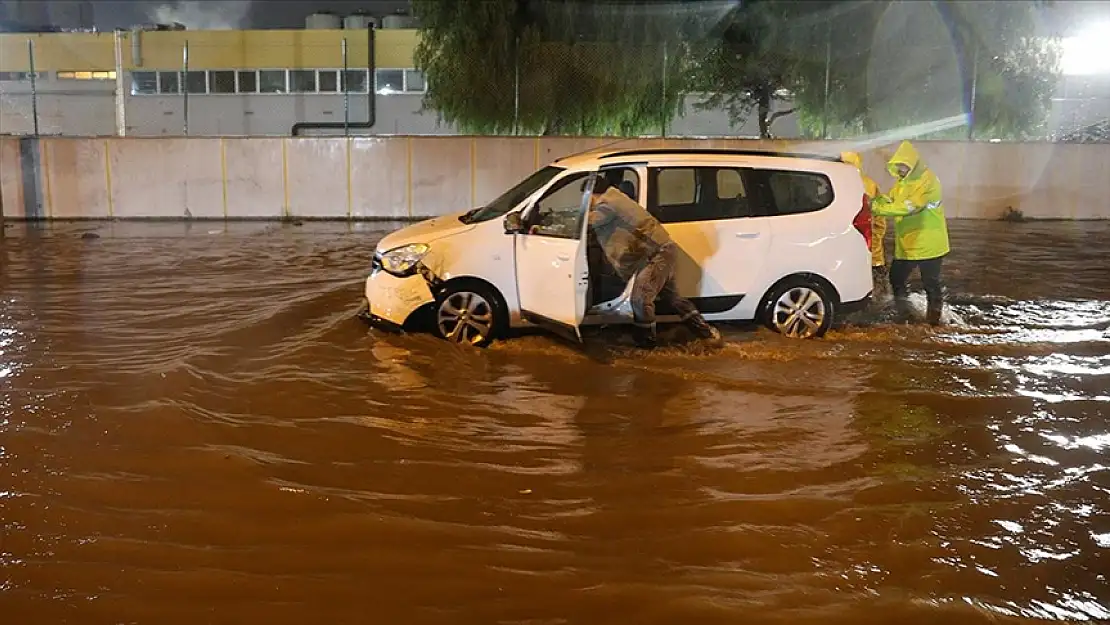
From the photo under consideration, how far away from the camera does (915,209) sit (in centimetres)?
831

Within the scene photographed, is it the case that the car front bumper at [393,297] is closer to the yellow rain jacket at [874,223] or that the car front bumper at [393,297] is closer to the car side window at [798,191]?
the car side window at [798,191]

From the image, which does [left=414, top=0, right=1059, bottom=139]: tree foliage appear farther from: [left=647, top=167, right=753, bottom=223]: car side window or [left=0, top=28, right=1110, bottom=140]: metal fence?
[left=647, top=167, right=753, bottom=223]: car side window

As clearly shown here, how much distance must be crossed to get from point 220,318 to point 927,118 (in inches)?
666

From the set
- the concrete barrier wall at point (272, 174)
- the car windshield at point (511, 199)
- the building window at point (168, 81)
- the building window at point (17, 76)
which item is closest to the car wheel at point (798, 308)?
the car windshield at point (511, 199)

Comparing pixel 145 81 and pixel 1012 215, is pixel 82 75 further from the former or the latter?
pixel 1012 215

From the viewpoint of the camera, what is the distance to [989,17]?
Answer: 803 inches

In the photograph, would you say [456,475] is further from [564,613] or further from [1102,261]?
[1102,261]

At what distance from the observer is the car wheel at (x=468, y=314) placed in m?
7.36

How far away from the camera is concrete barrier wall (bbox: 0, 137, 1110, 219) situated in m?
17.6

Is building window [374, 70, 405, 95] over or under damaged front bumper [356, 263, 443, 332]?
over

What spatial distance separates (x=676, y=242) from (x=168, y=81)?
80.1 feet

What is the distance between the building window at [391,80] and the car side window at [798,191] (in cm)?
2008

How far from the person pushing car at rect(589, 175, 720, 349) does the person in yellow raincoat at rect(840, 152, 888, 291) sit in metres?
2.16

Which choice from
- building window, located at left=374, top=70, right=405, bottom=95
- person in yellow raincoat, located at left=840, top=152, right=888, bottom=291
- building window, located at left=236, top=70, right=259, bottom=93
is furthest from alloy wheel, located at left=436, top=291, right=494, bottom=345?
building window, located at left=236, top=70, right=259, bottom=93
